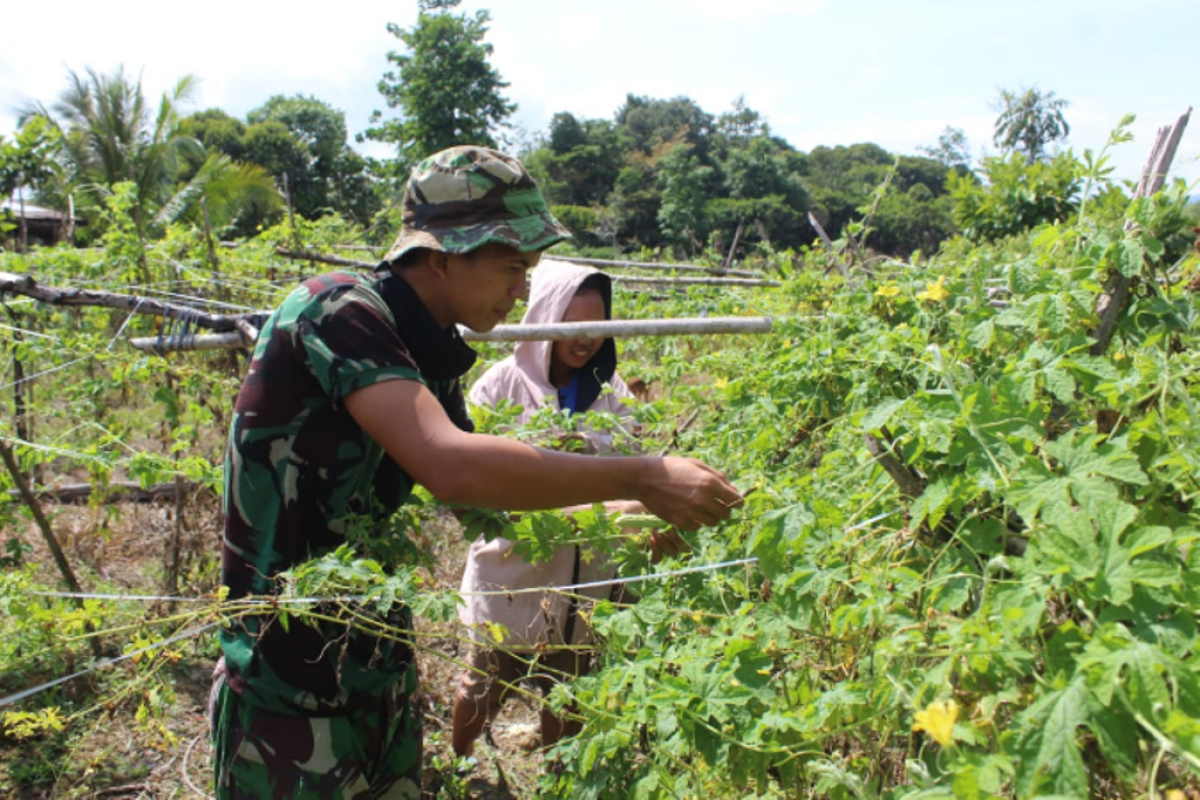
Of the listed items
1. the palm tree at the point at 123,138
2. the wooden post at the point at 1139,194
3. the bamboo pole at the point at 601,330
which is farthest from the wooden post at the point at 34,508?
the palm tree at the point at 123,138

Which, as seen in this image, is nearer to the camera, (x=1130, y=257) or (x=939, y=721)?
(x=939, y=721)

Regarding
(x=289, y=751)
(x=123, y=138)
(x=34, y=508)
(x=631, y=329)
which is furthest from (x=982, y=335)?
(x=123, y=138)

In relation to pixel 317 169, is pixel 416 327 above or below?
below

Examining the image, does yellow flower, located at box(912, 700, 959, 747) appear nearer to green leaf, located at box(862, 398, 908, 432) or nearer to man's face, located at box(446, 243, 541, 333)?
green leaf, located at box(862, 398, 908, 432)

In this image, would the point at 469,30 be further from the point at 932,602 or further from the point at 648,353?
the point at 932,602

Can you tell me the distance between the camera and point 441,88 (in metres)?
28.6

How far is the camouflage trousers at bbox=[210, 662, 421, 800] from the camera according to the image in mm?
1638

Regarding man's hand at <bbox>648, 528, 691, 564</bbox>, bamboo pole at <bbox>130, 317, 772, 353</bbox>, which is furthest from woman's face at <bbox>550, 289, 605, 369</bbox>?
man's hand at <bbox>648, 528, 691, 564</bbox>

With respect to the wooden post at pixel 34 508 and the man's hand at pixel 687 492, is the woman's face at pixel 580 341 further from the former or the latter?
the wooden post at pixel 34 508

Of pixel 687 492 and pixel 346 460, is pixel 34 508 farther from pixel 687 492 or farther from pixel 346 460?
pixel 687 492

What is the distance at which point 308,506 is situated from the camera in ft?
5.29

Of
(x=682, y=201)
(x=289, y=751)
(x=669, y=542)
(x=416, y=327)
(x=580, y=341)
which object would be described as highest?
(x=682, y=201)

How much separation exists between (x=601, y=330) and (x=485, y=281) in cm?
105

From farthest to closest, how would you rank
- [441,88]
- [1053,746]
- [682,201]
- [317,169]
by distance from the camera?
[317,169]
[682,201]
[441,88]
[1053,746]
